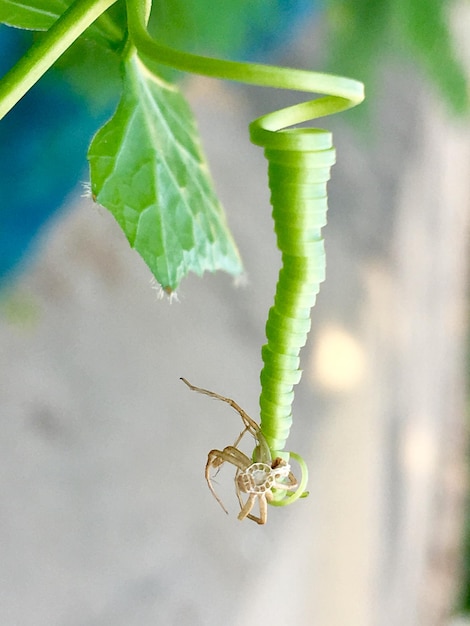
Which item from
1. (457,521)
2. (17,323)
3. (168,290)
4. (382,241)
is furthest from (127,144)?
(457,521)

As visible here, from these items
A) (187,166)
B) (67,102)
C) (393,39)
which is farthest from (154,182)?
(393,39)

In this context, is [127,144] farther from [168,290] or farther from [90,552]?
[90,552]

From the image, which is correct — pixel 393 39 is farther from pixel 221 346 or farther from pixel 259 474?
pixel 259 474

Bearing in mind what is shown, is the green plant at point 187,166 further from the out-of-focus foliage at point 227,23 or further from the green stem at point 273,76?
the out-of-focus foliage at point 227,23

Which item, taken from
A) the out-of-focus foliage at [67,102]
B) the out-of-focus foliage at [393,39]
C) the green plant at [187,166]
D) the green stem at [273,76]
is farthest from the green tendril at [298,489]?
the out-of-focus foliage at [393,39]

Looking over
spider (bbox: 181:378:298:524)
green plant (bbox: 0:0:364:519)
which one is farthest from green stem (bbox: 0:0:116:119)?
spider (bbox: 181:378:298:524)

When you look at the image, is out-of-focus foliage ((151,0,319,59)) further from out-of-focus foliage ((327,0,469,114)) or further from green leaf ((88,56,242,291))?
green leaf ((88,56,242,291))
